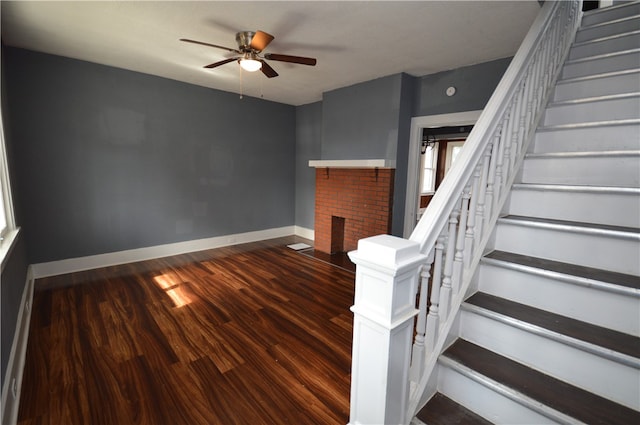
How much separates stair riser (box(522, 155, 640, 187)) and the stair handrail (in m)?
0.13

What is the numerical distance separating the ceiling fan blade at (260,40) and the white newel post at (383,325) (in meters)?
2.11

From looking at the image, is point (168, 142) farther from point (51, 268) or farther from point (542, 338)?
point (542, 338)

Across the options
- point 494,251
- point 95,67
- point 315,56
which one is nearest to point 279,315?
point 494,251

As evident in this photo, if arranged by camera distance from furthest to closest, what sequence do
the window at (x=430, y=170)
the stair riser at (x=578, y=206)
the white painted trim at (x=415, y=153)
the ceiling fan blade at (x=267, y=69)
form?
the window at (x=430, y=170), the white painted trim at (x=415, y=153), the ceiling fan blade at (x=267, y=69), the stair riser at (x=578, y=206)

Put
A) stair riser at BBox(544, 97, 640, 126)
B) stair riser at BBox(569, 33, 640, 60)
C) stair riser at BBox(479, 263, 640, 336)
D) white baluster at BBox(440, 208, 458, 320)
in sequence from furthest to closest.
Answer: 1. stair riser at BBox(569, 33, 640, 60)
2. stair riser at BBox(544, 97, 640, 126)
3. white baluster at BBox(440, 208, 458, 320)
4. stair riser at BBox(479, 263, 640, 336)

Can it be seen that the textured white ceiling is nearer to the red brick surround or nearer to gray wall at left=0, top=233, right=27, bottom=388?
the red brick surround

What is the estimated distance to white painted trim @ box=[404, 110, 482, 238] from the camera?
364cm

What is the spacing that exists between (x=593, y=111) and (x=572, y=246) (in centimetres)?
107

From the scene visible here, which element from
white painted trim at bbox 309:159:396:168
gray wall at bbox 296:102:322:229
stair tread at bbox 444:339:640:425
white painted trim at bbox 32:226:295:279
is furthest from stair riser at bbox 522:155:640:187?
white painted trim at bbox 32:226:295:279

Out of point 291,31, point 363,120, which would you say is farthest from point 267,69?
point 363,120

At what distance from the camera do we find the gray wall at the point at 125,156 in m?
3.31

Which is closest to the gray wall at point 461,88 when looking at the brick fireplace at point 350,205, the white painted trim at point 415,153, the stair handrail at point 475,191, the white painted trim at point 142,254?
the white painted trim at point 415,153

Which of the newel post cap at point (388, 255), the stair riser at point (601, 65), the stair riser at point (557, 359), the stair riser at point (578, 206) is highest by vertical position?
the stair riser at point (601, 65)

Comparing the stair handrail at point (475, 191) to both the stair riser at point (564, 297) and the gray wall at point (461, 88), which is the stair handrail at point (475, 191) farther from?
the gray wall at point (461, 88)
